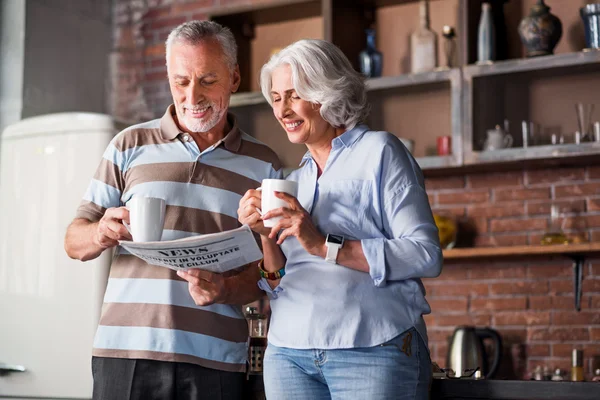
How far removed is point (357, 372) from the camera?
1.48 m

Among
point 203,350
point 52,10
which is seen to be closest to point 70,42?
point 52,10

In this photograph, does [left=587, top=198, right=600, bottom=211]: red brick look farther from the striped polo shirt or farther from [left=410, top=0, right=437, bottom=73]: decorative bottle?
the striped polo shirt

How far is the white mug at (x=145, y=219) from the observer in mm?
1665

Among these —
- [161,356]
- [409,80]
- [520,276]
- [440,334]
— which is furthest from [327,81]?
[440,334]

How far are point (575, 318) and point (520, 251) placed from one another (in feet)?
1.34

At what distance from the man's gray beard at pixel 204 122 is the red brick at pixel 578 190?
2044mm

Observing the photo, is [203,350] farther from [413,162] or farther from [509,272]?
[509,272]

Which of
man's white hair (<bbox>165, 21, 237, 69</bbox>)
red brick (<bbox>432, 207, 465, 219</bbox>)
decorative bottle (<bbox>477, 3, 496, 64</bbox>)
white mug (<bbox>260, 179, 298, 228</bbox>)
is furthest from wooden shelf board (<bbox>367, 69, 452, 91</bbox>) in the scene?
white mug (<bbox>260, 179, 298, 228</bbox>)

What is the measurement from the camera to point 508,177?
3660mm

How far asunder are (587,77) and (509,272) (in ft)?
2.86

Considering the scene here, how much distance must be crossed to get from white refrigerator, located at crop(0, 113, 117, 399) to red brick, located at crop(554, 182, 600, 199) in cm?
186

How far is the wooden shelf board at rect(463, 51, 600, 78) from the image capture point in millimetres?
3294

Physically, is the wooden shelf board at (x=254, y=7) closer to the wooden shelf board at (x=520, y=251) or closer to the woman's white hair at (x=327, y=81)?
the wooden shelf board at (x=520, y=251)

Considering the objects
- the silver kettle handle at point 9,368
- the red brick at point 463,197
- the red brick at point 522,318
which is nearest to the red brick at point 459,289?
the red brick at point 522,318
